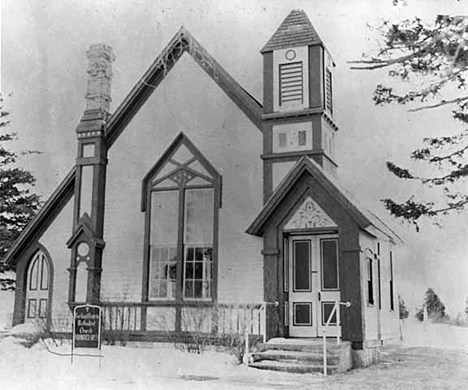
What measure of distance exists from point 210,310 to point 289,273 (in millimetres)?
1321

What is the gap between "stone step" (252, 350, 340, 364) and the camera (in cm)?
877

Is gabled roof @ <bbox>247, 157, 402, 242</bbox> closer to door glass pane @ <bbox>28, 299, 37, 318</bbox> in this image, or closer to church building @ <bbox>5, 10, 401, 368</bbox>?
church building @ <bbox>5, 10, 401, 368</bbox>

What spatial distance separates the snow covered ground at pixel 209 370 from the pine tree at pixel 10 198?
6.47 feet

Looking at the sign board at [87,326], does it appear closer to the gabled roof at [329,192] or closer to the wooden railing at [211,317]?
the wooden railing at [211,317]

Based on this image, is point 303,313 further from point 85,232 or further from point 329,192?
point 85,232

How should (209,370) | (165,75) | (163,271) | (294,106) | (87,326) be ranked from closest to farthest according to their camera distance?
(209,370) < (87,326) < (294,106) < (163,271) < (165,75)

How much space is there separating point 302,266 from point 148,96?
12.6 ft

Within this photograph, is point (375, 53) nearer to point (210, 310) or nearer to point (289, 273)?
point (289, 273)

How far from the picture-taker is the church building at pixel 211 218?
32.6ft

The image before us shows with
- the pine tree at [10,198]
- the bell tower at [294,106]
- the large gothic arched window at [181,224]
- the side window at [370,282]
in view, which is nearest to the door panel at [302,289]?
the side window at [370,282]

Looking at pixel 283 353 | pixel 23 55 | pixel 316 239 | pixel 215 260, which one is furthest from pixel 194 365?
pixel 23 55

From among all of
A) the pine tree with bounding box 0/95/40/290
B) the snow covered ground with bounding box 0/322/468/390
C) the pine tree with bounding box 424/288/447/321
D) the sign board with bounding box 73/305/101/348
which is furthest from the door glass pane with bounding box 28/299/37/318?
the pine tree with bounding box 424/288/447/321

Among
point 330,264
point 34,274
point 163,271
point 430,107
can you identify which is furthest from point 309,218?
point 34,274

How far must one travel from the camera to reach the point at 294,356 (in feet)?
29.3
